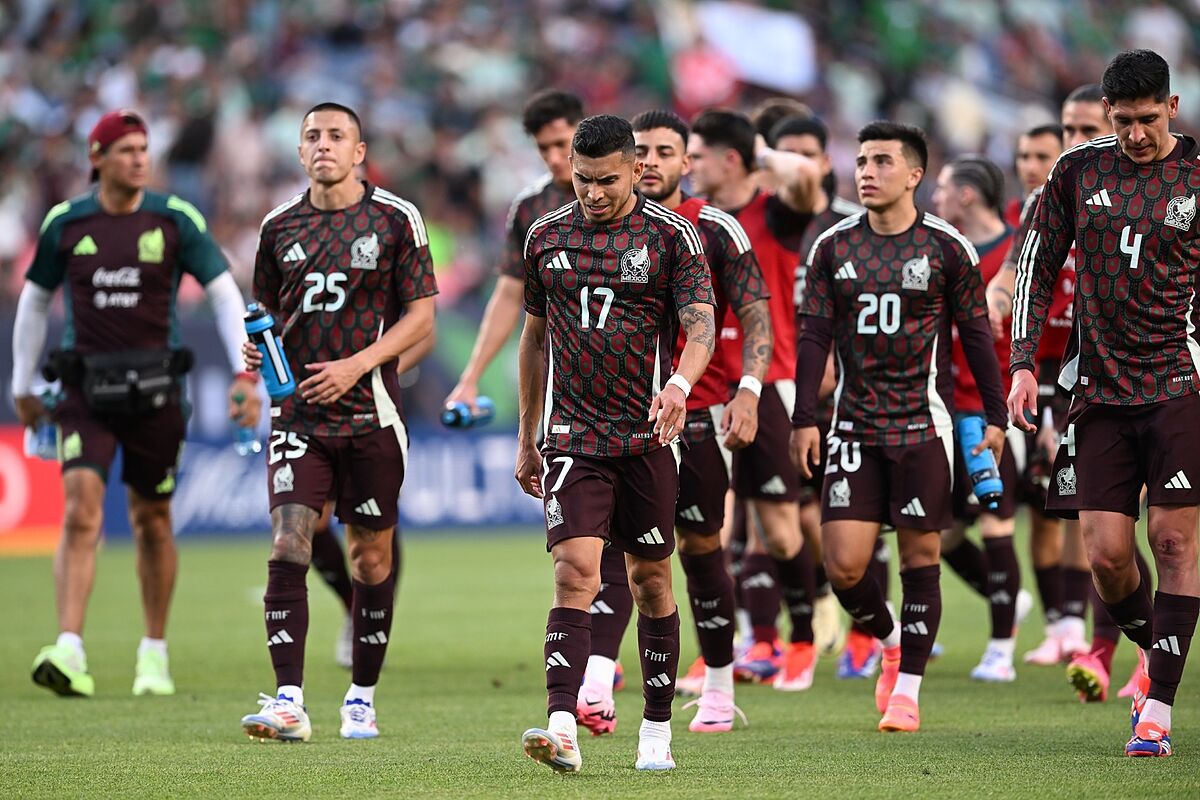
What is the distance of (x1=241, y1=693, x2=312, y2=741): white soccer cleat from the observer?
7.23 m

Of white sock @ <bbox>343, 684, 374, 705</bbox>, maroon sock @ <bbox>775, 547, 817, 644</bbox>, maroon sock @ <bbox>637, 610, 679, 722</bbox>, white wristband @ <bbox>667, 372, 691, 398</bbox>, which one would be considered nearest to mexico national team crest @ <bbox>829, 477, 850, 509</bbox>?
maroon sock @ <bbox>637, 610, 679, 722</bbox>

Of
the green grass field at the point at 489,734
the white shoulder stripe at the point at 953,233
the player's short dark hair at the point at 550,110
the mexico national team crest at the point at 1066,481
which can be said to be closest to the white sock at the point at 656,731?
the green grass field at the point at 489,734

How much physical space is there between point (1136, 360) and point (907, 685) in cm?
185

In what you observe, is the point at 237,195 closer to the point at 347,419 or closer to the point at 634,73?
the point at 634,73

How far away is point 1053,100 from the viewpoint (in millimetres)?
26250

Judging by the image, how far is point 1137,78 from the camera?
22.1 ft

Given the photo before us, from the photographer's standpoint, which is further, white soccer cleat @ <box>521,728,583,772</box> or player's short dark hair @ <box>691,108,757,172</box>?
player's short dark hair @ <box>691,108,757,172</box>

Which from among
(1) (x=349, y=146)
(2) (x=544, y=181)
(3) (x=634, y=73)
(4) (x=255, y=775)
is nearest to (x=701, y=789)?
(4) (x=255, y=775)

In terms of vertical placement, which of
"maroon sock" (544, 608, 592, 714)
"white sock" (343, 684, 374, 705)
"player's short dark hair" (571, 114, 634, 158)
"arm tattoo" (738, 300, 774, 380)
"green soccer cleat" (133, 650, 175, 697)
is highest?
"player's short dark hair" (571, 114, 634, 158)

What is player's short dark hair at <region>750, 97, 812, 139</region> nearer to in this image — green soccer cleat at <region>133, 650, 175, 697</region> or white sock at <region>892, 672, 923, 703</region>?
white sock at <region>892, 672, 923, 703</region>

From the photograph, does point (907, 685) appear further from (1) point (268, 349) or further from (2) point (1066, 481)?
(1) point (268, 349)

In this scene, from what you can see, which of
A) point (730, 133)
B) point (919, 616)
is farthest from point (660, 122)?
point (919, 616)

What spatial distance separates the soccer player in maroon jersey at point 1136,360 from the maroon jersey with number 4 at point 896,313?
3.02 ft

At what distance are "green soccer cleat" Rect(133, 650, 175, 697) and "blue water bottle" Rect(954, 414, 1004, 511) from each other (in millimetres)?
4360
